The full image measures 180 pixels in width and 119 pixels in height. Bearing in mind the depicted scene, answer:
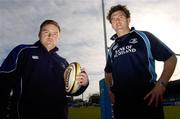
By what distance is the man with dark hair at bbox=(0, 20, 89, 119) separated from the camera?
379 centimetres

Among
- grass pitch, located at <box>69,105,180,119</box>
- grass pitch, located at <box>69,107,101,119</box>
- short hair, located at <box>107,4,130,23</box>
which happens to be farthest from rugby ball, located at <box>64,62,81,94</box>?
grass pitch, located at <box>69,107,101,119</box>

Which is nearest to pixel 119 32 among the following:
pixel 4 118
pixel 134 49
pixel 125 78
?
pixel 134 49

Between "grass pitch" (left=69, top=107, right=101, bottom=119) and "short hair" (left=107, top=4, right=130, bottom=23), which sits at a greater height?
"short hair" (left=107, top=4, right=130, bottom=23)

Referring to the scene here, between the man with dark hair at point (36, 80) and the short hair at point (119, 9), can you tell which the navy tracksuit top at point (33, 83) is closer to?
the man with dark hair at point (36, 80)

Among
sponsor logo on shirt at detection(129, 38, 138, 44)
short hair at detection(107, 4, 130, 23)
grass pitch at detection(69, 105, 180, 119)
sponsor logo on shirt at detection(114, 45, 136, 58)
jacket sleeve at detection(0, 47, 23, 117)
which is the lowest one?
grass pitch at detection(69, 105, 180, 119)

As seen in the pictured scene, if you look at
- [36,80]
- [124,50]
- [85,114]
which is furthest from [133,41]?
[85,114]

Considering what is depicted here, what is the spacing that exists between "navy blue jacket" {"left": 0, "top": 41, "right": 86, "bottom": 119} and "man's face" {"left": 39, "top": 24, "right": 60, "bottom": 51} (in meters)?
0.09

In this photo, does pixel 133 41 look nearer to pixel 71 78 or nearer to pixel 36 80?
pixel 71 78

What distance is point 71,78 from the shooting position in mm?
4434

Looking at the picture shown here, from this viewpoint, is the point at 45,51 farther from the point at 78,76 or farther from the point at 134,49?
the point at 134,49

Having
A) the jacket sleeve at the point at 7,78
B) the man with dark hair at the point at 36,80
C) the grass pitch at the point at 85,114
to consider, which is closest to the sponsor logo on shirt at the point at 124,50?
the man with dark hair at the point at 36,80

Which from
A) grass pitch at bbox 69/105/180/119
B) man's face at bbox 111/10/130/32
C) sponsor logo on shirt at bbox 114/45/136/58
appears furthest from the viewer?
grass pitch at bbox 69/105/180/119

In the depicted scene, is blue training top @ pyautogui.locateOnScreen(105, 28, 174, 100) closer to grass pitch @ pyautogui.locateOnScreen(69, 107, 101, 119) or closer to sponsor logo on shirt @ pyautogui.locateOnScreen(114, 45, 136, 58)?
sponsor logo on shirt @ pyautogui.locateOnScreen(114, 45, 136, 58)

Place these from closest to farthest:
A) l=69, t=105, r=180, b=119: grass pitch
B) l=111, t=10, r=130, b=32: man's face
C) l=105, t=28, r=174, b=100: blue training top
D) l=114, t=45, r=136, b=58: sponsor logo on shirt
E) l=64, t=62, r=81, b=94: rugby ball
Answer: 1. l=105, t=28, r=174, b=100: blue training top
2. l=114, t=45, r=136, b=58: sponsor logo on shirt
3. l=111, t=10, r=130, b=32: man's face
4. l=64, t=62, r=81, b=94: rugby ball
5. l=69, t=105, r=180, b=119: grass pitch
